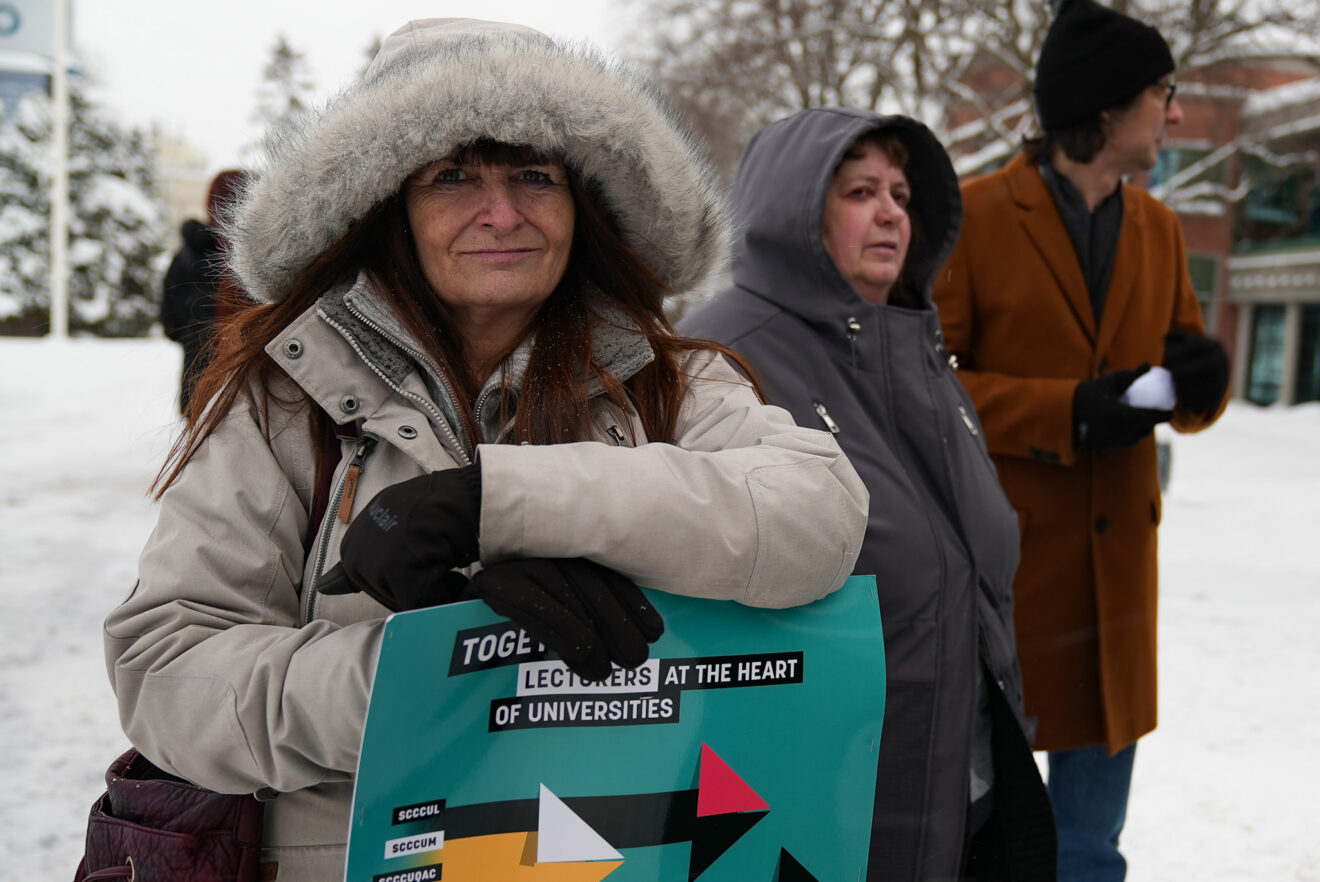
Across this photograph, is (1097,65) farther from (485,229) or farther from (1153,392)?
(485,229)

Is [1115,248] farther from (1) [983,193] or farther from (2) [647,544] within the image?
(2) [647,544]

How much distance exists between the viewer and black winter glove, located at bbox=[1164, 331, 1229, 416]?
8.81 ft

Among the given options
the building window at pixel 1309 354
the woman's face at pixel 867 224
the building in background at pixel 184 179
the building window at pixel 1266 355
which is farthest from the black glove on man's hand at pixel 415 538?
the building in background at pixel 184 179

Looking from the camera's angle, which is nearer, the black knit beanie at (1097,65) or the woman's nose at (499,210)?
the woman's nose at (499,210)

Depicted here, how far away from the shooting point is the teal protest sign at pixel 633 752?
4.07ft

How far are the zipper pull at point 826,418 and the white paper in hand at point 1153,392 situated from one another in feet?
2.94

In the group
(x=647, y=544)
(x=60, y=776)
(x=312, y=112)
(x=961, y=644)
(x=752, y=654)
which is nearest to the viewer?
(x=647, y=544)

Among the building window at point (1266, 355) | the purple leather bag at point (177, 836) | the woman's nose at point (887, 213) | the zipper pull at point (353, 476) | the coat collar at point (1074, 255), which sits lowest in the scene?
the building window at point (1266, 355)

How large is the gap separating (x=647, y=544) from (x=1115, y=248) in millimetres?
2172

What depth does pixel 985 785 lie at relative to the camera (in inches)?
87.2

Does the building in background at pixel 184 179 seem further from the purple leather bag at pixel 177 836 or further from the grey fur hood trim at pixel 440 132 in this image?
the purple leather bag at pixel 177 836

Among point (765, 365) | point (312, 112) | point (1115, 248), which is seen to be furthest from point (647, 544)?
point (1115, 248)

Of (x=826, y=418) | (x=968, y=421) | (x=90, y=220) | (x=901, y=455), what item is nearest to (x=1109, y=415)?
(x=968, y=421)

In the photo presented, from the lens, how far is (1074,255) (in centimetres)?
291
